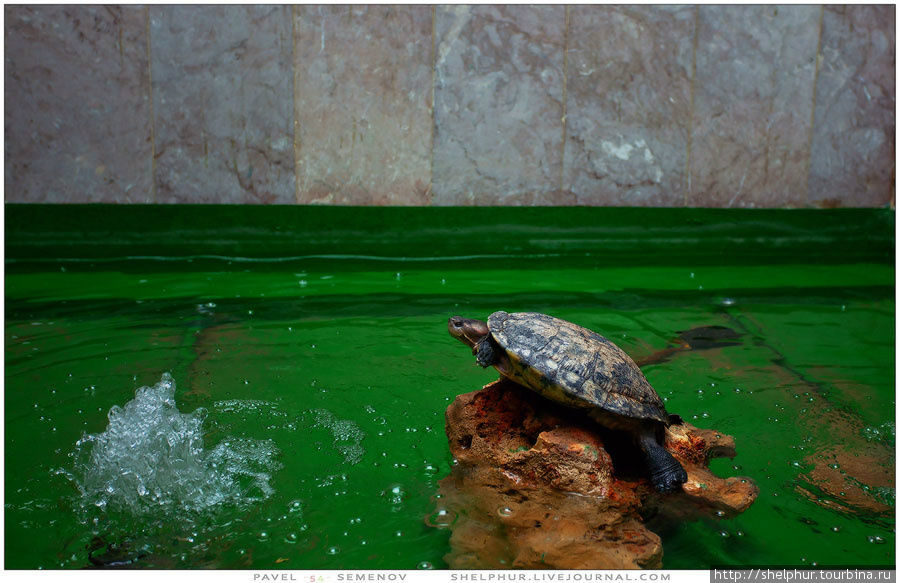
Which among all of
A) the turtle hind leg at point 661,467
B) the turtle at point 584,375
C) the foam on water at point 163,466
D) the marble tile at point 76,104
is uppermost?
the marble tile at point 76,104

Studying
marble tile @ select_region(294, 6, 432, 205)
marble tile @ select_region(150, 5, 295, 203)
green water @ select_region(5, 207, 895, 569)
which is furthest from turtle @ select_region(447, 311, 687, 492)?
marble tile @ select_region(150, 5, 295, 203)

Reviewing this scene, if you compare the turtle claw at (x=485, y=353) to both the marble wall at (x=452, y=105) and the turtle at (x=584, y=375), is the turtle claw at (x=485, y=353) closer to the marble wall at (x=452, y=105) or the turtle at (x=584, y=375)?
the turtle at (x=584, y=375)

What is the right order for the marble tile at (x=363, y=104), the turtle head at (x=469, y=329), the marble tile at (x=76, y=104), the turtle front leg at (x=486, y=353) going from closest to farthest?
the turtle front leg at (x=486, y=353) < the turtle head at (x=469, y=329) < the marble tile at (x=76, y=104) < the marble tile at (x=363, y=104)

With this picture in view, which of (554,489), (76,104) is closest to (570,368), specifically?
(554,489)

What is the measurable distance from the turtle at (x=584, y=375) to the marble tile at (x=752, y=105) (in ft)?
18.2

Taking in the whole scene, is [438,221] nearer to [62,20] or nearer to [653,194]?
[653,194]

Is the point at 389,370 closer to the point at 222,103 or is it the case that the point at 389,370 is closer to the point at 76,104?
the point at 222,103

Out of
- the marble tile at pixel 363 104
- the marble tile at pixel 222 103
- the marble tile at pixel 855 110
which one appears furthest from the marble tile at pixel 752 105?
the marble tile at pixel 222 103

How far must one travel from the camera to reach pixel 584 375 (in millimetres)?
3158

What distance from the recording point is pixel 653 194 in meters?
8.26

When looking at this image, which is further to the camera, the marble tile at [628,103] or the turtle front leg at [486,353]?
the marble tile at [628,103]

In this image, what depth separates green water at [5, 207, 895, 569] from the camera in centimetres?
303

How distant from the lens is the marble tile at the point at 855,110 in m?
8.10

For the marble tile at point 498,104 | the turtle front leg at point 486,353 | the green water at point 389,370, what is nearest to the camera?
the green water at point 389,370
